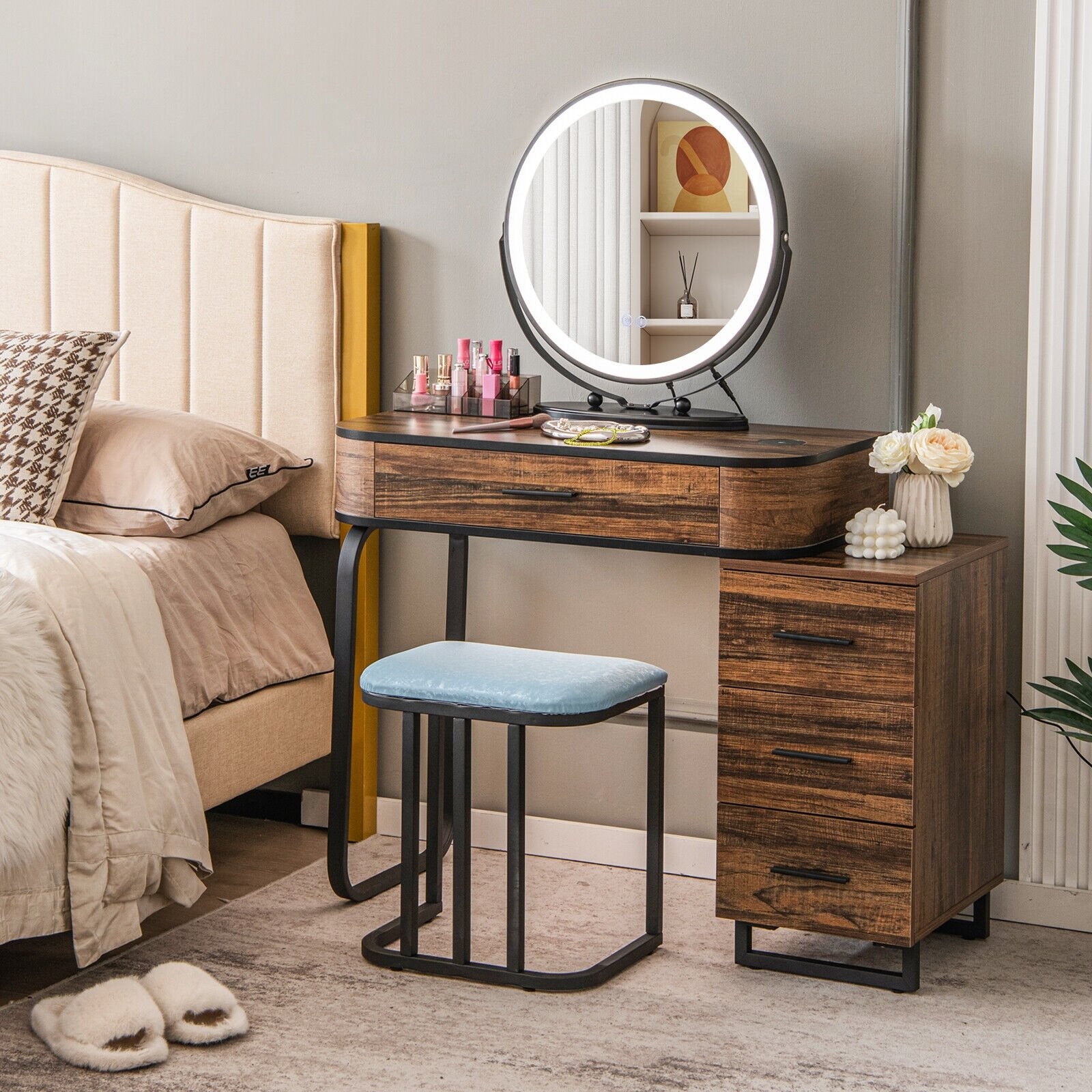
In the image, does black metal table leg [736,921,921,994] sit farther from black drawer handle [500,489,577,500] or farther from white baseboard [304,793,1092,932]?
black drawer handle [500,489,577,500]

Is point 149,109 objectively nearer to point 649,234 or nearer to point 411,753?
point 649,234

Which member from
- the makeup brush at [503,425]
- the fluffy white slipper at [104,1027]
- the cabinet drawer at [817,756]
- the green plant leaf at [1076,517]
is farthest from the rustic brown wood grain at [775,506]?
the fluffy white slipper at [104,1027]

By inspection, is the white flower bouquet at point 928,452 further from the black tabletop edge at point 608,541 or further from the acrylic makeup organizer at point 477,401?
the acrylic makeup organizer at point 477,401

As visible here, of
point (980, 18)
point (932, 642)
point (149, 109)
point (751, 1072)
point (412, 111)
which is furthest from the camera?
point (149, 109)

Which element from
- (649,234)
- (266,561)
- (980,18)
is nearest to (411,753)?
(266,561)

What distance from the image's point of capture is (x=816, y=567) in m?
2.09

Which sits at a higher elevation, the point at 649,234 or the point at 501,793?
the point at 649,234

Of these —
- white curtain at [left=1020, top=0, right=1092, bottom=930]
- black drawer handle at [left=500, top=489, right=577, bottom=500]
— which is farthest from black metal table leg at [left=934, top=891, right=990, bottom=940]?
black drawer handle at [left=500, top=489, right=577, bottom=500]

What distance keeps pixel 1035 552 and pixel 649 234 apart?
0.83 m

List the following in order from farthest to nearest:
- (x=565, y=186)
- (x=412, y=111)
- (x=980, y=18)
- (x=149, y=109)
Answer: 1. (x=149, y=109)
2. (x=412, y=111)
3. (x=565, y=186)
4. (x=980, y=18)

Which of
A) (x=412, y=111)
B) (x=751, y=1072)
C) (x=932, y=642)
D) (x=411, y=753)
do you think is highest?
(x=412, y=111)

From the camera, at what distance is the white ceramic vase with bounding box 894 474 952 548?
2.23 meters

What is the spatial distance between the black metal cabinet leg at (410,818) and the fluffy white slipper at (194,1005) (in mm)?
285

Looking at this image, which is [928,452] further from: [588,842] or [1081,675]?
[588,842]
